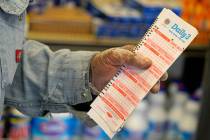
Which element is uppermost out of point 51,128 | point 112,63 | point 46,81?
point 112,63

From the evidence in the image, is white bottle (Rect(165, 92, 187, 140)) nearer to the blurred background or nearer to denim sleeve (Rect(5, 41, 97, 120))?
the blurred background

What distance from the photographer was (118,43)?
156cm

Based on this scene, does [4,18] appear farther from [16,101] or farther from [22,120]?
[22,120]

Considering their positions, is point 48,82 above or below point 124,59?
below

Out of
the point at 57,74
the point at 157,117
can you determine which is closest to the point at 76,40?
the point at 157,117

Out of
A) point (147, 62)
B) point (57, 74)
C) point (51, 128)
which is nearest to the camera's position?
point (147, 62)

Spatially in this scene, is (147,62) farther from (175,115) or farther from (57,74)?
(175,115)

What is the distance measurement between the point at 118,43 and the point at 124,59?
2.51 feet

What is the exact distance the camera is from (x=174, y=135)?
1736 mm

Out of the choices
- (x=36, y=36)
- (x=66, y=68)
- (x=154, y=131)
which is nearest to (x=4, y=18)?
(x=66, y=68)

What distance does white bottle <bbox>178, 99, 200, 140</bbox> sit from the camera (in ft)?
5.52

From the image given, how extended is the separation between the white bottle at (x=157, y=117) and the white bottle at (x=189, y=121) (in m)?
0.07

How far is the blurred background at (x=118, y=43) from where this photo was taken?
155cm

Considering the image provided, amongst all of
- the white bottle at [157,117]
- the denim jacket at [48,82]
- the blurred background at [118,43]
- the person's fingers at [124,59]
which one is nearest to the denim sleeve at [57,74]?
the denim jacket at [48,82]
